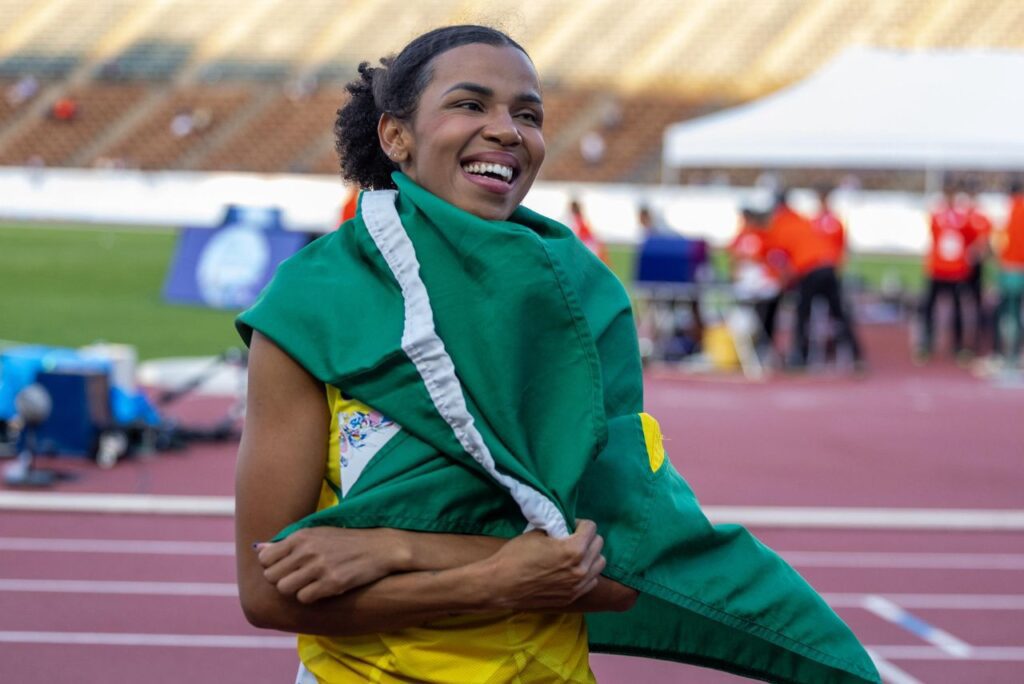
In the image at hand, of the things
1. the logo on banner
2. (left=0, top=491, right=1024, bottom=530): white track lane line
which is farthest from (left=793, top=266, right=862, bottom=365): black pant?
(left=0, top=491, right=1024, bottom=530): white track lane line

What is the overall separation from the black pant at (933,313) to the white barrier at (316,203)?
43.0 ft

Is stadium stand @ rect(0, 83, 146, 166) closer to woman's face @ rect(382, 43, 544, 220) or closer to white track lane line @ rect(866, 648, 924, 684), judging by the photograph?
white track lane line @ rect(866, 648, 924, 684)

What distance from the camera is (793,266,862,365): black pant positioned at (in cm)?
1402

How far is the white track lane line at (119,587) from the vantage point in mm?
5738

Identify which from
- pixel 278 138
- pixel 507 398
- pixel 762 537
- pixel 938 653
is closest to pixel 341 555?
pixel 507 398

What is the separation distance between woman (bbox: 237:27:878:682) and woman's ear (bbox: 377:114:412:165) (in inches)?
1.3

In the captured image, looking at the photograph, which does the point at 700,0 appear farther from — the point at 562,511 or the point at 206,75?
the point at 562,511

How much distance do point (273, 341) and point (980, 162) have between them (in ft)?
50.4

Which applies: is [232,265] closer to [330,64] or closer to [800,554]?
[800,554]

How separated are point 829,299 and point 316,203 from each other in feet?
64.0

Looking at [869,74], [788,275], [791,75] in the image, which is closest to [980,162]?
[869,74]

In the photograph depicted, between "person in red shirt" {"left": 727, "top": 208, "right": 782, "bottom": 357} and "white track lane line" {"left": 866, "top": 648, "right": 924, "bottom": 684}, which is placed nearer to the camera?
"white track lane line" {"left": 866, "top": 648, "right": 924, "bottom": 684}

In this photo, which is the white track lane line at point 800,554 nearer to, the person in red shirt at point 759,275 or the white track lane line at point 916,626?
the white track lane line at point 916,626

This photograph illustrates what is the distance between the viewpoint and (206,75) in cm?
4766
